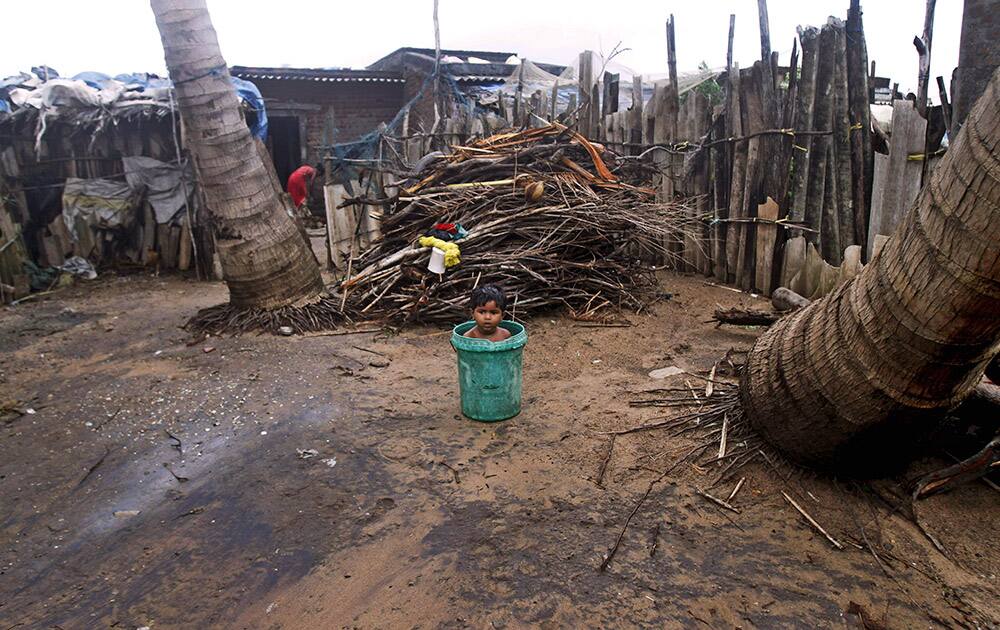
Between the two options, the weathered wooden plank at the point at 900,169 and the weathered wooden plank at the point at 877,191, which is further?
the weathered wooden plank at the point at 877,191

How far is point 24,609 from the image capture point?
8.05ft

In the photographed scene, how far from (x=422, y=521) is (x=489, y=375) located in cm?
113

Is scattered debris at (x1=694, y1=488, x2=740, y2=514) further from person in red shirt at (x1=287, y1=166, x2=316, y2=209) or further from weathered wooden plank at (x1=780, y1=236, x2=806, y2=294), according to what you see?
person in red shirt at (x1=287, y1=166, x2=316, y2=209)

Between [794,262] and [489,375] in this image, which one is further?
[794,262]

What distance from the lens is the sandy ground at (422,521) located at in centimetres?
233

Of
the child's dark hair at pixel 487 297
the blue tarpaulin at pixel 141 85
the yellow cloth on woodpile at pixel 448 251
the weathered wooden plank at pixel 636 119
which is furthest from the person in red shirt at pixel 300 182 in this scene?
the child's dark hair at pixel 487 297

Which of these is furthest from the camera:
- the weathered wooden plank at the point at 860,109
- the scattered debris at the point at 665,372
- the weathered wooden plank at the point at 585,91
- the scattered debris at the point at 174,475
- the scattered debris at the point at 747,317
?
the weathered wooden plank at the point at 585,91

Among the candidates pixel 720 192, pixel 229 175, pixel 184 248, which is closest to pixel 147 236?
pixel 184 248

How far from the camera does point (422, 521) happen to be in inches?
114

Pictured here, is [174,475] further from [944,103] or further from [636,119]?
[636,119]

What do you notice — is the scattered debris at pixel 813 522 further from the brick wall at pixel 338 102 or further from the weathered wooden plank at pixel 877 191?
the brick wall at pixel 338 102

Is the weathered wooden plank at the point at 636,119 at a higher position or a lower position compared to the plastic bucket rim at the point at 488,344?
higher

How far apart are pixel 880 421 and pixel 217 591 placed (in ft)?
9.00

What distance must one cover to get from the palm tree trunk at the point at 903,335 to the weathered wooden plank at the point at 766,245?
333 centimetres
